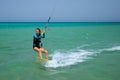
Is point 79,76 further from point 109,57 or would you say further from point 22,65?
point 109,57

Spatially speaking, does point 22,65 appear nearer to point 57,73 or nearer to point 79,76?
point 57,73

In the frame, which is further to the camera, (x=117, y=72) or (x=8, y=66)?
(x=8, y=66)

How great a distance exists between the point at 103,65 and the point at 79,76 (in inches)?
88.3

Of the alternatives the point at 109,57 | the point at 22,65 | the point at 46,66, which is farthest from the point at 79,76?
the point at 109,57

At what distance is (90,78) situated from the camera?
8664mm

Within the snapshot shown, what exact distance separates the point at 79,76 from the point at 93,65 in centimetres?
200

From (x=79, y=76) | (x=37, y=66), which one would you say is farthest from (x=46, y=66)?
(x=79, y=76)

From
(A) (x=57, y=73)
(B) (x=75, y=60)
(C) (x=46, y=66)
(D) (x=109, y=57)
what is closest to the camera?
(A) (x=57, y=73)

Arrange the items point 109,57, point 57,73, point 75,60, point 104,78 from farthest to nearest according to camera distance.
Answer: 1. point 109,57
2. point 75,60
3. point 57,73
4. point 104,78

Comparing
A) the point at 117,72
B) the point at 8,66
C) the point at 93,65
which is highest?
the point at 117,72

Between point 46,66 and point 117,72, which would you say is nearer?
point 117,72

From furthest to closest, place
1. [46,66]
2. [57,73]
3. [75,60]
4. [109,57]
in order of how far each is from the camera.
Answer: [109,57], [75,60], [46,66], [57,73]

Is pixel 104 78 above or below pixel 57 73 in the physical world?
above

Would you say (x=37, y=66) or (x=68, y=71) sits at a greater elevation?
(x=68, y=71)
